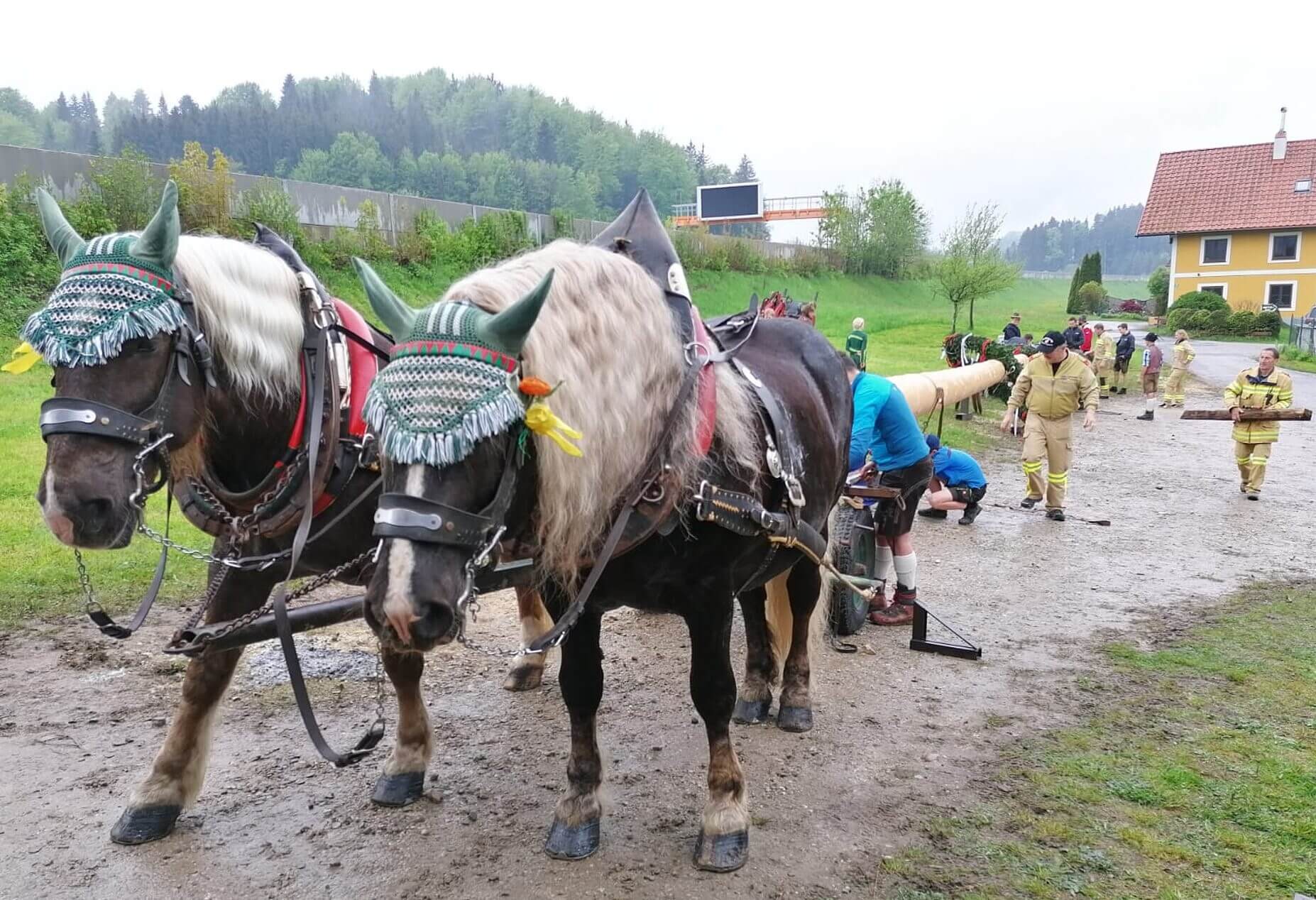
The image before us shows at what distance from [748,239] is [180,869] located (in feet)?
120

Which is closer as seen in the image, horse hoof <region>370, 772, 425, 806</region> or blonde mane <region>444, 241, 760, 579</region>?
blonde mane <region>444, 241, 760, 579</region>

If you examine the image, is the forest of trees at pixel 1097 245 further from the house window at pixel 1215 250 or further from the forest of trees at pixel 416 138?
the house window at pixel 1215 250

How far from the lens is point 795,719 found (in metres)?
4.19

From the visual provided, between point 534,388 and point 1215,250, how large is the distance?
48676mm

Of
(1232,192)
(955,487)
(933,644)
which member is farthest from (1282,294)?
(933,644)

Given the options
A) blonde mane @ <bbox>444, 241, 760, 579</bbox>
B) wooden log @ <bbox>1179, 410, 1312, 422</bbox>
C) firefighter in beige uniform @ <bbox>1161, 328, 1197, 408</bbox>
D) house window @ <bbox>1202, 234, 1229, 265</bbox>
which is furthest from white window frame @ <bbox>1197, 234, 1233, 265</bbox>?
blonde mane @ <bbox>444, 241, 760, 579</bbox>

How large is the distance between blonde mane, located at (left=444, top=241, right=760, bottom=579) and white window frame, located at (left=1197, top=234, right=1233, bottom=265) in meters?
47.7

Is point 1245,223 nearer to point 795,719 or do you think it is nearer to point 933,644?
point 933,644

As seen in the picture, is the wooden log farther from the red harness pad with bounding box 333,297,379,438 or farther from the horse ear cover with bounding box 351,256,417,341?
the horse ear cover with bounding box 351,256,417,341

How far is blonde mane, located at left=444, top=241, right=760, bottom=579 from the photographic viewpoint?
229 cm

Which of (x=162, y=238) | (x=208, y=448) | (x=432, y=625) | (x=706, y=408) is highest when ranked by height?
(x=162, y=238)

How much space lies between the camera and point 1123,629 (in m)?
5.61

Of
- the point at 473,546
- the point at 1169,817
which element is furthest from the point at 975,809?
the point at 473,546

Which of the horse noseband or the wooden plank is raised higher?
the horse noseband
